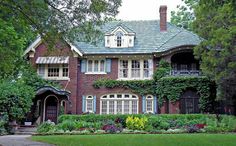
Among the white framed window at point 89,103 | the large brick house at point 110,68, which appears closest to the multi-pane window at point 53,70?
the large brick house at point 110,68

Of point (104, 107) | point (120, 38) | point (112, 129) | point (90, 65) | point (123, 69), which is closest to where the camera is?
point (112, 129)

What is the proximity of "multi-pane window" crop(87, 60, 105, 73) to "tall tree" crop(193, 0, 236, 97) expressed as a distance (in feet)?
29.8

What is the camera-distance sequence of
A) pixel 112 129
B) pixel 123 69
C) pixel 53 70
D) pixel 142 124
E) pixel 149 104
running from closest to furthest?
pixel 112 129, pixel 142 124, pixel 149 104, pixel 123 69, pixel 53 70

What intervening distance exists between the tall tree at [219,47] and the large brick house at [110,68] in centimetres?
469

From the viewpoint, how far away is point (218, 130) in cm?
2284

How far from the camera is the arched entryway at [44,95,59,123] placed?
30688mm

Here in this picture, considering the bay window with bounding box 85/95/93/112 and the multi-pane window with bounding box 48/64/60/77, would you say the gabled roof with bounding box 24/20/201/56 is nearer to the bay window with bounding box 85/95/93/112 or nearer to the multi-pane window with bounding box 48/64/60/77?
the multi-pane window with bounding box 48/64/60/77

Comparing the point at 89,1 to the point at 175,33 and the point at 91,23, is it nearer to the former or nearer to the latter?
the point at 91,23

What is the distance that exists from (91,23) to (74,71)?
57.3 ft

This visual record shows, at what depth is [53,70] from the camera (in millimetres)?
31922

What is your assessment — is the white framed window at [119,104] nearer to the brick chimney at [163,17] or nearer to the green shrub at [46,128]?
the brick chimney at [163,17]

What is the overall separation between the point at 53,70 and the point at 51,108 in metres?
3.40

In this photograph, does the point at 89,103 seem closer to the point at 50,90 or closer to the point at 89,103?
the point at 89,103

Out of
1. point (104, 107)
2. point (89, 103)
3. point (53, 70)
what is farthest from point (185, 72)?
point (53, 70)
